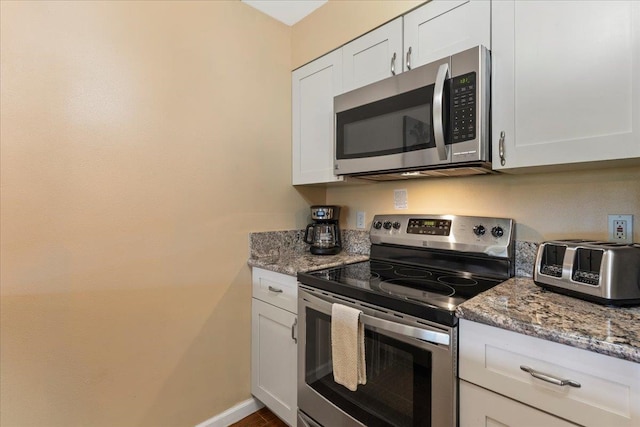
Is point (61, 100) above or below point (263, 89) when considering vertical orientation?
below

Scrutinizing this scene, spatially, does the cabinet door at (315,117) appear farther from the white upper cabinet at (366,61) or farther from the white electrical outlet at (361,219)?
the white electrical outlet at (361,219)

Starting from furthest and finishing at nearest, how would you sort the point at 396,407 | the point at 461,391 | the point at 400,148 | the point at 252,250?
the point at 252,250, the point at 400,148, the point at 396,407, the point at 461,391

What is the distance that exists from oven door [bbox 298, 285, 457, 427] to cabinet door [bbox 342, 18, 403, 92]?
3.72 ft

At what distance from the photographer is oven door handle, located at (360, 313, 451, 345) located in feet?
3.21

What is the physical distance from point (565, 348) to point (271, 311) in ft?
4.34

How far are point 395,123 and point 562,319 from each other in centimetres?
100

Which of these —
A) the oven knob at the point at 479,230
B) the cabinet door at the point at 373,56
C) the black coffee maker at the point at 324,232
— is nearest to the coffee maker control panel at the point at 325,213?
the black coffee maker at the point at 324,232

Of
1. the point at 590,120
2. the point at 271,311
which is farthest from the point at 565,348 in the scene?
the point at 271,311

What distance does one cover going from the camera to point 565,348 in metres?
0.79

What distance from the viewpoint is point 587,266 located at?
991mm

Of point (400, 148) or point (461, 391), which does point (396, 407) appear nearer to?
point (461, 391)

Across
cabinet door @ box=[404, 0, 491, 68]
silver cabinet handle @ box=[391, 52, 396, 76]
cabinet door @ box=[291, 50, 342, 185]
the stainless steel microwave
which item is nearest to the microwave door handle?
the stainless steel microwave

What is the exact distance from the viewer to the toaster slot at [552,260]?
3.52 ft

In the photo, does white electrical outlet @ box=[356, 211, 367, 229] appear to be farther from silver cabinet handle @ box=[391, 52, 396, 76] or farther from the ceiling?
the ceiling
